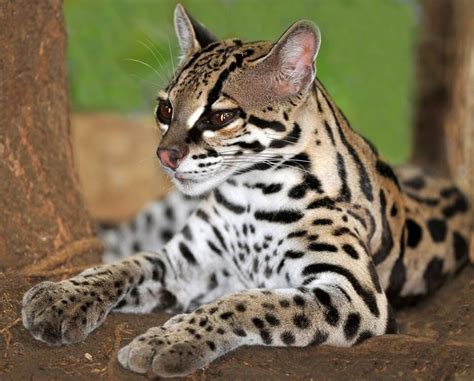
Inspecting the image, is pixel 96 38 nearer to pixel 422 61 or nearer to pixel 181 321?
pixel 422 61

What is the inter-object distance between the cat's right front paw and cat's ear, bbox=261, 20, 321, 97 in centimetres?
135

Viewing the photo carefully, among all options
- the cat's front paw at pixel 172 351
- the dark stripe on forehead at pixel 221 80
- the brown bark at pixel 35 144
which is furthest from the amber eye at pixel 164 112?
the cat's front paw at pixel 172 351

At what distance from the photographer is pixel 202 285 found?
5016 mm

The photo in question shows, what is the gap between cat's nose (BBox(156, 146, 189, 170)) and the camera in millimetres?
4184

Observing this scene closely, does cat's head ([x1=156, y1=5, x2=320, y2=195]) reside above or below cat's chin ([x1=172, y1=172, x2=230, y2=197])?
above

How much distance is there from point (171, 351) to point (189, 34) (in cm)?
181

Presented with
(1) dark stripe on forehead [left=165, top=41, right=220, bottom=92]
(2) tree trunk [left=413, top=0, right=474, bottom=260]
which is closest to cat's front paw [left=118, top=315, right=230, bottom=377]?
(1) dark stripe on forehead [left=165, top=41, right=220, bottom=92]

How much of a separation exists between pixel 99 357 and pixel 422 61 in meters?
6.46

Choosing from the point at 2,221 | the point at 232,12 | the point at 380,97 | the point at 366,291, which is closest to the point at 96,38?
→ the point at 232,12

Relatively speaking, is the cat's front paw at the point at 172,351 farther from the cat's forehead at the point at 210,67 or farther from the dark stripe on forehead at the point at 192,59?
the dark stripe on forehead at the point at 192,59

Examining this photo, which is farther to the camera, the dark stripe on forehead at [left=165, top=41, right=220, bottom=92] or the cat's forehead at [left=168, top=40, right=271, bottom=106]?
the dark stripe on forehead at [left=165, top=41, right=220, bottom=92]

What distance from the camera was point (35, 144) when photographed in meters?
4.89

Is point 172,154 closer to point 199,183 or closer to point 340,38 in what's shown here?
point 199,183

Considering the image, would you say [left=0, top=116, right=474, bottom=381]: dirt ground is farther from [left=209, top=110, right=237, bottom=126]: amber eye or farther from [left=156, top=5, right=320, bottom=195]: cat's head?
[left=209, top=110, right=237, bottom=126]: amber eye
